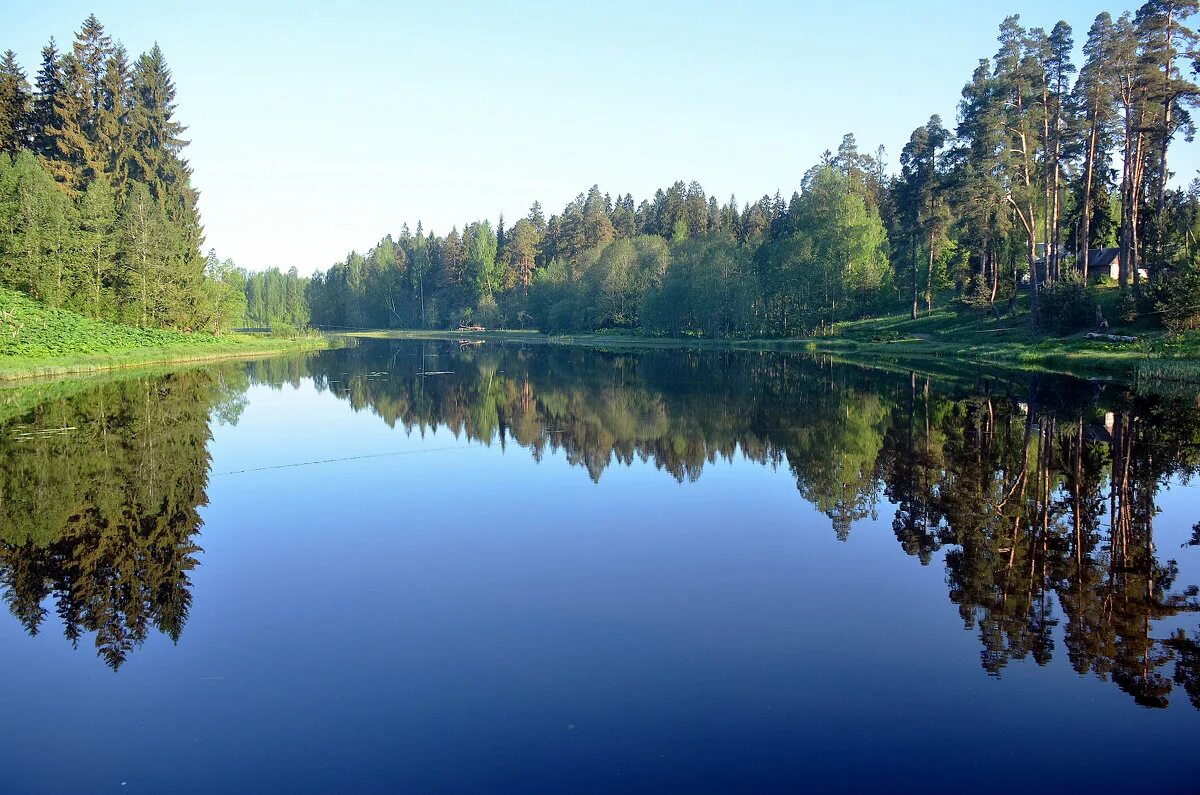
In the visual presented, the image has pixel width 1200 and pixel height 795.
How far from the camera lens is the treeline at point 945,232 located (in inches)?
1766

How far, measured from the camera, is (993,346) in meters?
50.4

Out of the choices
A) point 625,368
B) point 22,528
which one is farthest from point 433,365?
point 22,528

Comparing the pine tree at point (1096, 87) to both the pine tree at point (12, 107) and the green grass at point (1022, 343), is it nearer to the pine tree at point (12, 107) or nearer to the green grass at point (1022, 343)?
the green grass at point (1022, 343)

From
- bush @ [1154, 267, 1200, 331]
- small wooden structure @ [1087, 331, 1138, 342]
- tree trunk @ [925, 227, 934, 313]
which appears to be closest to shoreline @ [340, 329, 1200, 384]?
small wooden structure @ [1087, 331, 1138, 342]

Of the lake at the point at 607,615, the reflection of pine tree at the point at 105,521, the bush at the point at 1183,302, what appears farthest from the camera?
the bush at the point at 1183,302

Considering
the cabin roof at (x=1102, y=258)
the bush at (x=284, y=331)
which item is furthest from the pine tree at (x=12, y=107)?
the cabin roof at (x=1102, y=258)

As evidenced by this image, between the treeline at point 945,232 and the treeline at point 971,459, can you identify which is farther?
the treeline at point 945,232

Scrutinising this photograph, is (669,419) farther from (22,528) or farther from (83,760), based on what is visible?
(83,760)

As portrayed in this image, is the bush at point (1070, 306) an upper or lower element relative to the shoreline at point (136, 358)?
upper

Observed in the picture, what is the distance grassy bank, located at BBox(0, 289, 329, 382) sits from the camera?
1618 inches

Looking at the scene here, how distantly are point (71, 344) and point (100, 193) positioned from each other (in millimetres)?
14594

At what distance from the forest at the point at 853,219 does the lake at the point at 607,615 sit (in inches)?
1130

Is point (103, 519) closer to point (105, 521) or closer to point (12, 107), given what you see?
point (105, 521)

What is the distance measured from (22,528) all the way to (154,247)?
50.2 meters
